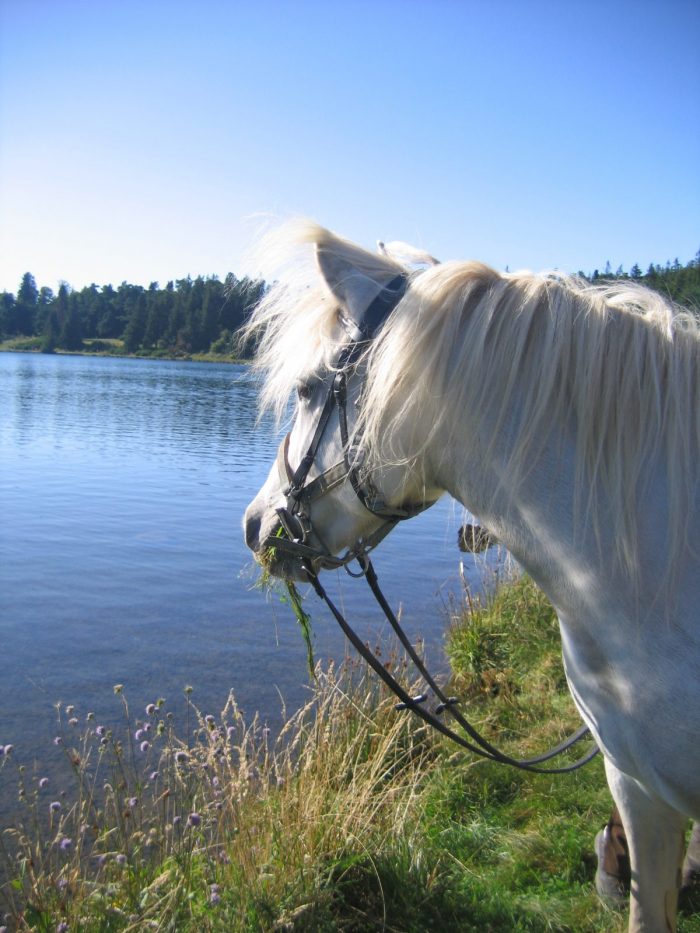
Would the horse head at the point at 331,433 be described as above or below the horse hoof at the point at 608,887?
above

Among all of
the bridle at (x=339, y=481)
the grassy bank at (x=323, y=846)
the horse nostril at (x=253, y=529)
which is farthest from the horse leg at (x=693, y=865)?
the horse nostril at (x=253, y=529)

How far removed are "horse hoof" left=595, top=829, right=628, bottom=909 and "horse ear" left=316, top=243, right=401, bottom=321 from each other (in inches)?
114

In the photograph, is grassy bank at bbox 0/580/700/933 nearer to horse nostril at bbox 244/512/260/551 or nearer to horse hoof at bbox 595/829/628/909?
horse hoof at bbox 595/829/628/909

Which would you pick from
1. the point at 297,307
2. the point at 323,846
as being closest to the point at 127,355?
the point at 323,846

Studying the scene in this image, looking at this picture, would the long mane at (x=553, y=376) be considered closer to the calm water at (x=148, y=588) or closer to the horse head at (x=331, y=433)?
the horse head at (x=331, y=433)

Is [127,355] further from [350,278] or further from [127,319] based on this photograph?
[350,278]

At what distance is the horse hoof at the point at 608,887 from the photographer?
11.2ft

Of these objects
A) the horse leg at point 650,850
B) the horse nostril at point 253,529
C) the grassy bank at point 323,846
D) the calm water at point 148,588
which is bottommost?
the calm water at point 148,588

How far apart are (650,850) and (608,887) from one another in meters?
1.25

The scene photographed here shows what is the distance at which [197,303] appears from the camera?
10756 centimetres

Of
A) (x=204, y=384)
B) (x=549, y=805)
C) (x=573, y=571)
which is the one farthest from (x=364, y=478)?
(x=204, y=384)

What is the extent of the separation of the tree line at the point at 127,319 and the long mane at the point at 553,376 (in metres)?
81.9

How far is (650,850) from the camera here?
95.9 inches

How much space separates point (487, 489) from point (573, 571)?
325 mm
